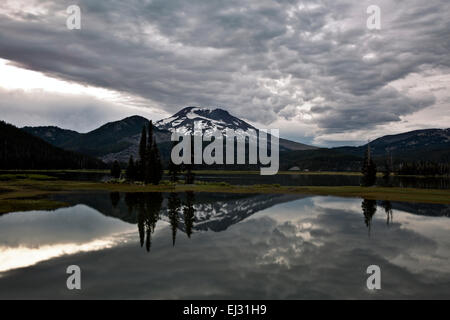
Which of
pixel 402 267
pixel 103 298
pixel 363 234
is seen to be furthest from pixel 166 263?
pixel 363 234

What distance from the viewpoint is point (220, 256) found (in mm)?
21797

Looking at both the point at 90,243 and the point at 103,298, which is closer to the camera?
the point at 103,298

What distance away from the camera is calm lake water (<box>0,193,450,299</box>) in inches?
606

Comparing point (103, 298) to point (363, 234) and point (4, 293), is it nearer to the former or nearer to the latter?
point (4, 293)

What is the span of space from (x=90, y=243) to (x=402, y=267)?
2239cm

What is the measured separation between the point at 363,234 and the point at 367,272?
1252cm

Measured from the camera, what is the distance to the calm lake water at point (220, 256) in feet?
50.5
